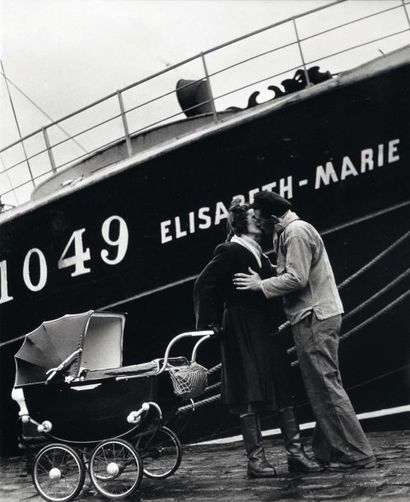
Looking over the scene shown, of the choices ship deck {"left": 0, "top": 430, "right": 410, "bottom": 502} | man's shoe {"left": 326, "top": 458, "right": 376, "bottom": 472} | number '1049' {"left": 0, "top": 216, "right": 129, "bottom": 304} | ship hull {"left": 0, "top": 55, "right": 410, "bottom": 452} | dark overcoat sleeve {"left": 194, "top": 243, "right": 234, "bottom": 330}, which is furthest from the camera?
number '1049' {"left": 0, "top": 216, "right": 129, "bottom": 304}

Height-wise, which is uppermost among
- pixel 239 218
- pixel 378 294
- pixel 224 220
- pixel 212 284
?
pixel 224 220

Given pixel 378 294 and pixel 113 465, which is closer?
pixel 113 465

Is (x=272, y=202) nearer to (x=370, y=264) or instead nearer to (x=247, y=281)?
(x=247, y=281)

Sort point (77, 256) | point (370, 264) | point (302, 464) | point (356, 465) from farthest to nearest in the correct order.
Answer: point (77, 256)
point (370, 264)
point (302, 464)
point (356, 465)

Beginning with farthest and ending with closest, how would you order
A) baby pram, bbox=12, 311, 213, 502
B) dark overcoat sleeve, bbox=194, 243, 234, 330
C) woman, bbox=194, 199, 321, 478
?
dark overcoat sleeve, bbox=194, 243, 234, 330 < woman, bbox=194, 199, 321, 478 < baby pram, bbox=12, 311, 213, 502

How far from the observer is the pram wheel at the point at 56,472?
13.1 feet

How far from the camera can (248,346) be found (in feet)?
13.5

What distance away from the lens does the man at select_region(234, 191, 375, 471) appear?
3820 mm

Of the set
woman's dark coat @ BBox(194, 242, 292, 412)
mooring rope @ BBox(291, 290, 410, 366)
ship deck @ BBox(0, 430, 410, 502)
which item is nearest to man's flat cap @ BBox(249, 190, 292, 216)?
woman's dark coat @ BBox(194, 242, 292, 412)

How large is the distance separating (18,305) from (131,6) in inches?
120

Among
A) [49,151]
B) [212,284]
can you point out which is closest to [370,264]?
[212,284]

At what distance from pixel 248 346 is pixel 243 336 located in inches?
2.8

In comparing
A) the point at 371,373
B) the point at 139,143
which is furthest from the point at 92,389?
the point at 139,143

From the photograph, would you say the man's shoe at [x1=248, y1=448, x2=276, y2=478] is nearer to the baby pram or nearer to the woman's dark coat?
the woman's dark coat
